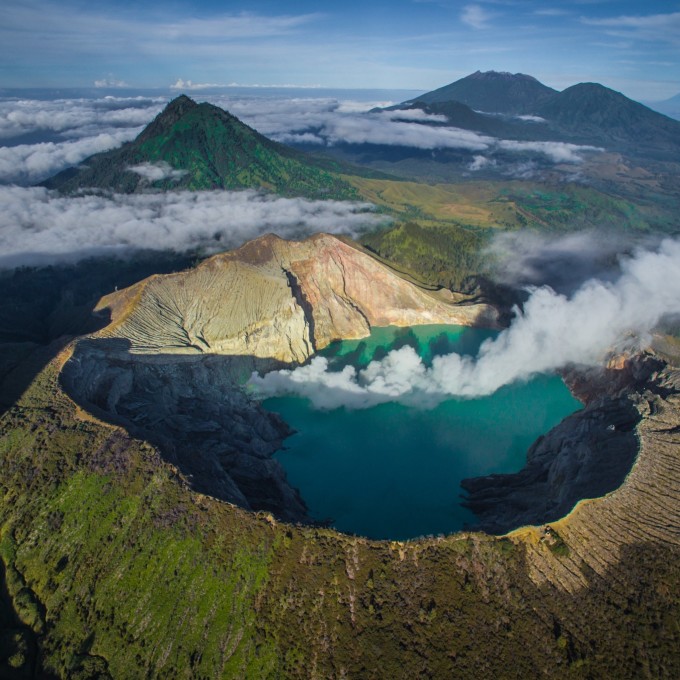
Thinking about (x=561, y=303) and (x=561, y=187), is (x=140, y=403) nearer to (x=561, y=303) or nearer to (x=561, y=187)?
(x=561, y=303)

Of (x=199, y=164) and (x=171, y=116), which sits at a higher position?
(x=171, y=116)

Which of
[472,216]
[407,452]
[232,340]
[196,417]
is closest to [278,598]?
[196,417]

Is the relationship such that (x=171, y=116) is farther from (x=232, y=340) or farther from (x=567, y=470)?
(x=567, y=470)

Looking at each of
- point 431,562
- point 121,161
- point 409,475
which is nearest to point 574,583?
point 431,562

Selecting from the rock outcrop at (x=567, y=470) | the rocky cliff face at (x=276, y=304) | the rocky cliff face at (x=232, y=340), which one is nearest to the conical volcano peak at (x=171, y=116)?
the rocky cliff face at (x=276, y=304)

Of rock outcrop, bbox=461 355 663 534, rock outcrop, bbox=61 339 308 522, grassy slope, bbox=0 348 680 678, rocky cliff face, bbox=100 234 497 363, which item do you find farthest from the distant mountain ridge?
grassy slope, bbox=0 348 680 678

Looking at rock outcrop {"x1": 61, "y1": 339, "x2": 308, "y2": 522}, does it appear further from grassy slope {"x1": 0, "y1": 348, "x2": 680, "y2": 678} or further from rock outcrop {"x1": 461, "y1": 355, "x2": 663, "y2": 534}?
rock outcrop {"x1": 461, "y1": 355, "x2": 663, "y2": 534}
